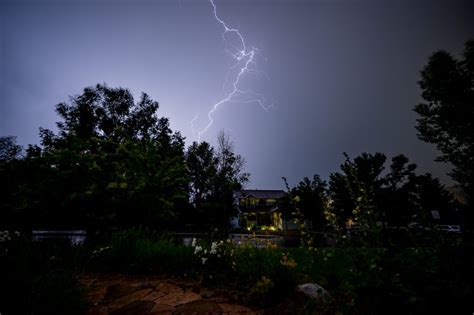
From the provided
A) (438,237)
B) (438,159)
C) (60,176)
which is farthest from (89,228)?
(438,159)

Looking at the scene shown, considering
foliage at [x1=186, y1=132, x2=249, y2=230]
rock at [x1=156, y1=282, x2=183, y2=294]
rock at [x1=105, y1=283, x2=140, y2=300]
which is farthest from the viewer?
foliage at [x1=186, y1=132, x2=249, y2=230]

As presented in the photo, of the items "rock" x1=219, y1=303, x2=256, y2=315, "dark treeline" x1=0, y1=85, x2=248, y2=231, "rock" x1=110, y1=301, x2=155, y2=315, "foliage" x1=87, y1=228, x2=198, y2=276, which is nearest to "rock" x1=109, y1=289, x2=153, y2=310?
"rock" x1=110, y1=301, x2=155, y2=315

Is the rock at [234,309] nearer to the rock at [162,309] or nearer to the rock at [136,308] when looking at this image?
the rock at [162,309]

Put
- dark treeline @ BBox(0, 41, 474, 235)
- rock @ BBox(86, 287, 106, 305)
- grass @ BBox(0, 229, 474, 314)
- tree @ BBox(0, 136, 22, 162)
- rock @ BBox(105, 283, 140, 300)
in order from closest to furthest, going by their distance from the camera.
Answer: grass @ BBox(0, 229, 474, 314) → rock @ BBox(86, 287, 106, 305) → rock @ BBox(105, 283, 140, 300) → dark treeline @ BBox(0, 41, 474, 235) → tree @ BBox(0, 136, 22, 162)

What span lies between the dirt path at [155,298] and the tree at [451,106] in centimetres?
1709

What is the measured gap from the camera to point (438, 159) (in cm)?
1494

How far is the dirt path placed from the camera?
2691 mm

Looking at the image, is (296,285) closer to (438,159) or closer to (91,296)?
(91,296)

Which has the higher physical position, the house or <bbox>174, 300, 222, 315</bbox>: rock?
the house

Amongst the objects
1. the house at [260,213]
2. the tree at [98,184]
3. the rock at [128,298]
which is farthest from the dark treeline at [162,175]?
the house at [260,213]

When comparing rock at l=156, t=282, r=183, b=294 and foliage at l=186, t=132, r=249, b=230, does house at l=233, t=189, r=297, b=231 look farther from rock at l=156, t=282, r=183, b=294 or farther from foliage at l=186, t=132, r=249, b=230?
rock at l=156, t=282, r=183, b=294

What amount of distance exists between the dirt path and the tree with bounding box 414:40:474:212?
17091mm

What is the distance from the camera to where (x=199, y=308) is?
2703 mm

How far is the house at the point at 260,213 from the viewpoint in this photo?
35.9m
